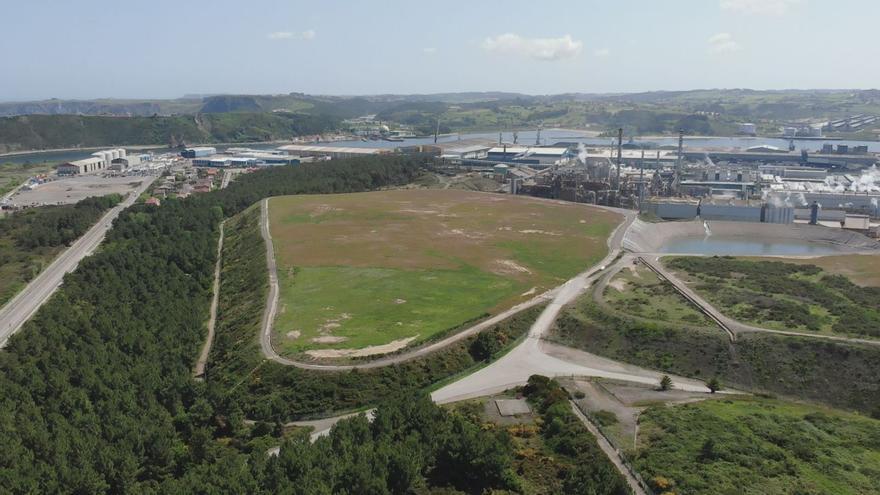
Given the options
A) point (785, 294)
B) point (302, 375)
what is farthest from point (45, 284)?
point (785, 294)

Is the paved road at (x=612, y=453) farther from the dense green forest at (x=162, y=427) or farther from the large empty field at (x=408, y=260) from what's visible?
the large empty field at (x=408, y=260)

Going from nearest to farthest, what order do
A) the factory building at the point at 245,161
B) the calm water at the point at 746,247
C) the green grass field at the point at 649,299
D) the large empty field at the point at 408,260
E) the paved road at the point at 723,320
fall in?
the paved road at the point at 723,320 < the large empty field at the point at 408,260 < the green grass field at the point at 649,299 < the calm water at the point at 746,247 < the factory building at the point at 245,161

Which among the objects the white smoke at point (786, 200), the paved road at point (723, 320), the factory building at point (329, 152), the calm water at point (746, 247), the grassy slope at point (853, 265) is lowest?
the calm water at point (746, 247)

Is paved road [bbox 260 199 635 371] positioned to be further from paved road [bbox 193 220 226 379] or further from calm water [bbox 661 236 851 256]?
calm water [bbox 661 236 851 256]

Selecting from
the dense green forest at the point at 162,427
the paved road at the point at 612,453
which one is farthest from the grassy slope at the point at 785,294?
the dense green forest at the point at 162,427

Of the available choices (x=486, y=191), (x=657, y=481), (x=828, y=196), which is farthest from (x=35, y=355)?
(x=828, y=196)

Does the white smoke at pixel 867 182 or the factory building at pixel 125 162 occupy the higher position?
the factory building at pixel 125 162

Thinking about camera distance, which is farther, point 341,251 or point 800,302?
point 341,251

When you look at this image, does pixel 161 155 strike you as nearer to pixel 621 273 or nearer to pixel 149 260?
pixel 149 260
